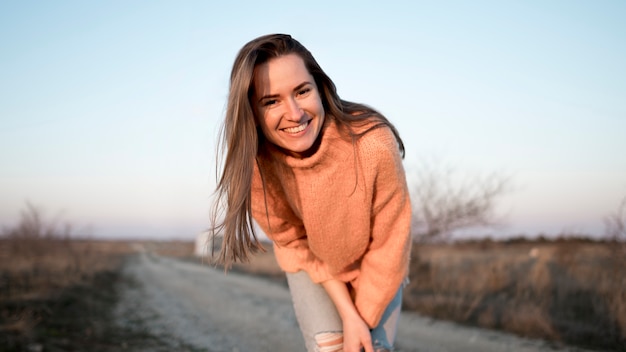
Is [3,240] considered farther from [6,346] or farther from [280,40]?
[280,40]

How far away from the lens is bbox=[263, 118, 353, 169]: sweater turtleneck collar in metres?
2.73

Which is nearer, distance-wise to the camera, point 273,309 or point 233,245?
point 233,245

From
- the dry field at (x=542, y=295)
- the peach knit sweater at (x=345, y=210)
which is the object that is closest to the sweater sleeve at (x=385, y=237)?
the peach knit sweater at (x=345, y=210)

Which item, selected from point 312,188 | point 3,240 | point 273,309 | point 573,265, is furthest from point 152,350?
point 3,240

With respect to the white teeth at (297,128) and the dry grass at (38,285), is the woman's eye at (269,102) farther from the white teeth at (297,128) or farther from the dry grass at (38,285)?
the dry grass at (38,285)

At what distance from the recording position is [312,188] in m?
2.79

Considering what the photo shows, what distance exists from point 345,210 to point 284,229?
0.50 m

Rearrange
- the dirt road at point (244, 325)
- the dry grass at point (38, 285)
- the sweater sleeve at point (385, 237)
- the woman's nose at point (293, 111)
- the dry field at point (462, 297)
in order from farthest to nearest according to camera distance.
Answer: the dry grass at point (38, 285) → the dry field at point (462, 297) → the dirt road at point (244, 325) → the sweater sleeve at point (385, 237) → the woman's nose at point (293, 111)

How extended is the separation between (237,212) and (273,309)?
5.93 meters

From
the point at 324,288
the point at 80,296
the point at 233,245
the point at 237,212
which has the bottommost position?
the point at 80,296

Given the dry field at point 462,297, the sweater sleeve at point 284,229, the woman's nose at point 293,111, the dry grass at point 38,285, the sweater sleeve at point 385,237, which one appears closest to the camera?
the woman's nose at point 293,111

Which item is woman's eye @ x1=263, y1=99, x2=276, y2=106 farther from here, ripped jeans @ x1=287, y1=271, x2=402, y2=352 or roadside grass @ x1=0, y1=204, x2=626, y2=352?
roadside grass @ x1=0, y1=204, x2=626, y2=352

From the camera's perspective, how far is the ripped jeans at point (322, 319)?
2787 mm

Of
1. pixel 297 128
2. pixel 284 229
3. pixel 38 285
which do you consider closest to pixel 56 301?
pixel 38 285
